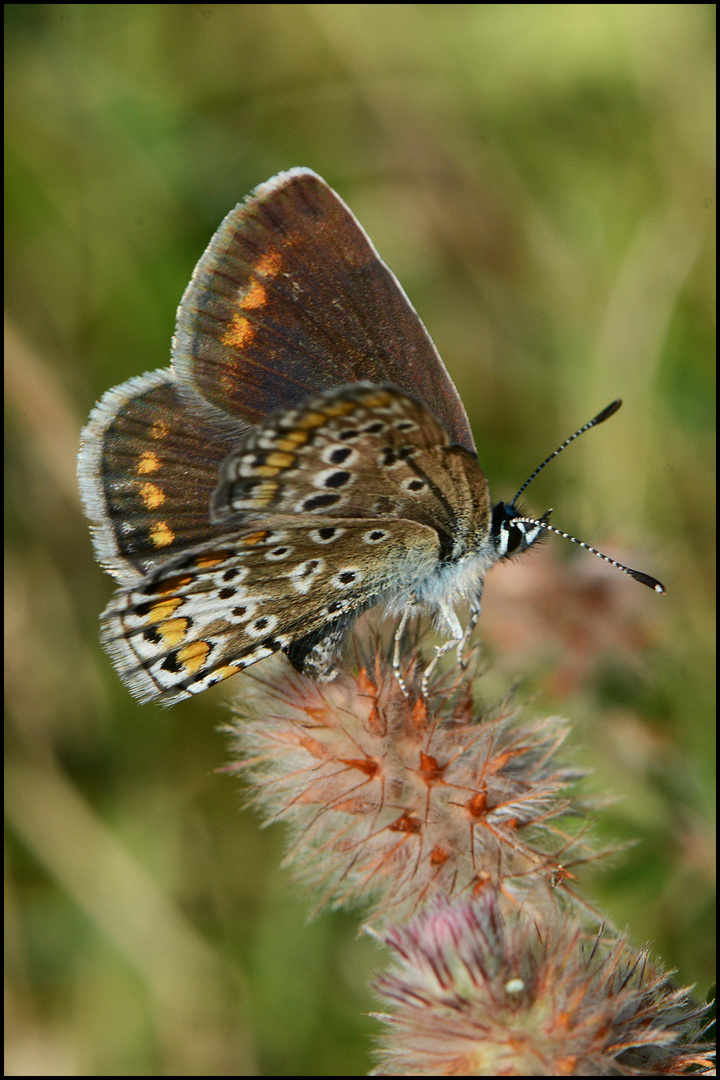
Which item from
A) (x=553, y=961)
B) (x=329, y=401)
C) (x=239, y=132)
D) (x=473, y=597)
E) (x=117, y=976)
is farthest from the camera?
(x=239, y=132)

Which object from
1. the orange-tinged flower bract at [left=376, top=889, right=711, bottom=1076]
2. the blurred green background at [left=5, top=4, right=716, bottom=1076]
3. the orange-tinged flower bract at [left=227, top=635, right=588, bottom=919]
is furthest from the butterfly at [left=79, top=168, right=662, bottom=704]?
the blurred green background at [left=5, top=4, right=716, bottom=1076]

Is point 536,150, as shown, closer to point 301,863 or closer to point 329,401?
point 329,401

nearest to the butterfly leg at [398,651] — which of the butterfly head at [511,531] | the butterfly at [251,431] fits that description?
the butterfly at [251,431]

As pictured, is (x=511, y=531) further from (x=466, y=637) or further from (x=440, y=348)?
(x=440, y=348)

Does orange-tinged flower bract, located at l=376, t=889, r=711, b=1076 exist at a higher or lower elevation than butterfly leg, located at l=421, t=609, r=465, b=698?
lower

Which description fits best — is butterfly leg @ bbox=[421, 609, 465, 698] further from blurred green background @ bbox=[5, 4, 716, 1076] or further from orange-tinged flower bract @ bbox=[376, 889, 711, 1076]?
blurred green background @ bbox=[5, 4, 716, 1076]

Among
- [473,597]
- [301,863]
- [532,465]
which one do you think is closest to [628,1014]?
[301,863]
